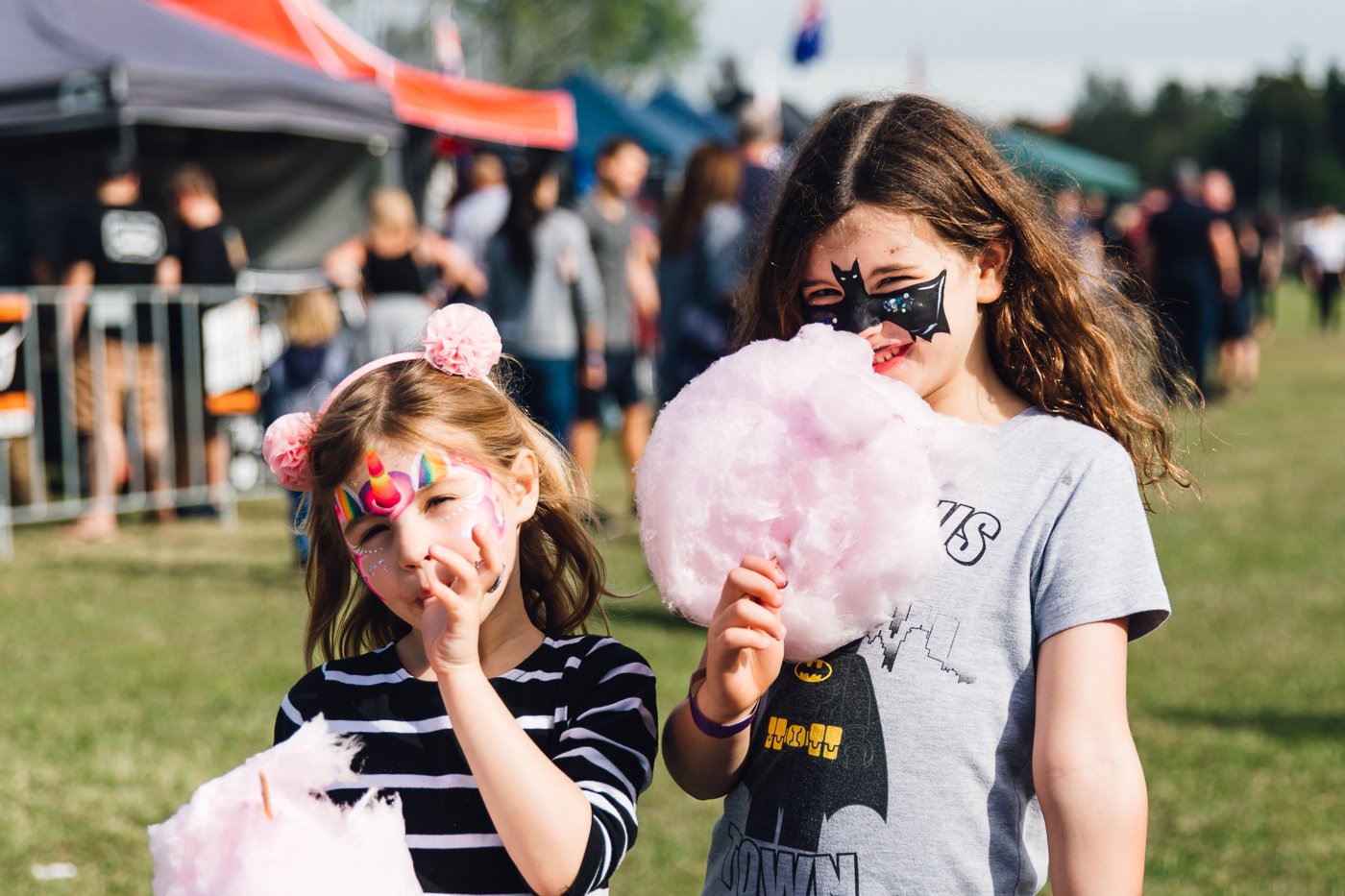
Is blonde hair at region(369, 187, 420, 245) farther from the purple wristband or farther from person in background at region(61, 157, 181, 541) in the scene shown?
the purple wristband

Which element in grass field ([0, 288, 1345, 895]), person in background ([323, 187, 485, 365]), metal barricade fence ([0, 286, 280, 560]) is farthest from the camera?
metal barricade fence ([0, 286, 280, 560])

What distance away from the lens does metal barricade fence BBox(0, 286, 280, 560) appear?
791 cm

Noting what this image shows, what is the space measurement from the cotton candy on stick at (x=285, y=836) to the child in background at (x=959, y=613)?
1.19ft

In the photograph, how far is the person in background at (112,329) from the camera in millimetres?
7996

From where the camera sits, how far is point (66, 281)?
26.7 feet

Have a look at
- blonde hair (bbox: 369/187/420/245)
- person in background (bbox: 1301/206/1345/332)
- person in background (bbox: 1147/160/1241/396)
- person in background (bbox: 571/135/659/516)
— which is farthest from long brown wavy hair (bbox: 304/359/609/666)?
person in background (bbox: 1301/206/1345/332)

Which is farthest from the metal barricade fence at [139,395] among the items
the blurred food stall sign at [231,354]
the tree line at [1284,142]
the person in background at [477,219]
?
the tree line at [1284,142]

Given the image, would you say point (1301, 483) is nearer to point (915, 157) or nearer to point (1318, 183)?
point (915, 157)

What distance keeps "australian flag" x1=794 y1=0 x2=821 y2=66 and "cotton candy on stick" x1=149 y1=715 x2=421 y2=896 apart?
1345 cm

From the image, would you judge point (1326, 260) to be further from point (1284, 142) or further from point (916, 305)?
point (1284, 142)

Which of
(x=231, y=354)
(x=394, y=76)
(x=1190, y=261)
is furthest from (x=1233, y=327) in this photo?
(x=231, y=354)

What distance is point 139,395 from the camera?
8.35 m

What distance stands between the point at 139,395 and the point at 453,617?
742 cm

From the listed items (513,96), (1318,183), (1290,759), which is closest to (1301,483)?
(1290,759)
